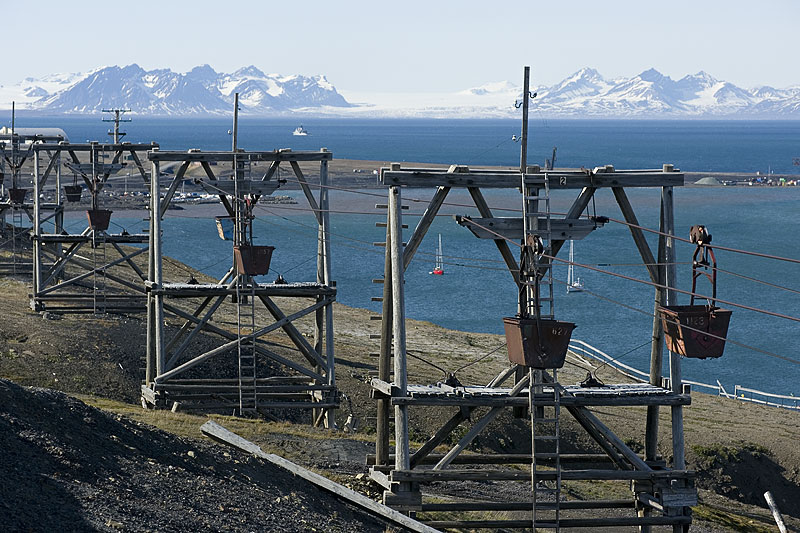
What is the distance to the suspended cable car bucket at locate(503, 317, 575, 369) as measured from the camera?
593 inches

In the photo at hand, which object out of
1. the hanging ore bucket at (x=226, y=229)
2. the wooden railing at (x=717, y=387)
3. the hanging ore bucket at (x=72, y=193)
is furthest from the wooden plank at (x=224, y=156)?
the wooden railing at (x=717, y=387)

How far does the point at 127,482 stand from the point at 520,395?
223 inches

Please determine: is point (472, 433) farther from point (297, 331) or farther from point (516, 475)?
point (297, 331)

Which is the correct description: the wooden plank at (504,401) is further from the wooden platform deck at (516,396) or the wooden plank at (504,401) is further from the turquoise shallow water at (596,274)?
the turquoise shallow water at (596,274)

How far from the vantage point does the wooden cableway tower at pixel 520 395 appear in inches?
638

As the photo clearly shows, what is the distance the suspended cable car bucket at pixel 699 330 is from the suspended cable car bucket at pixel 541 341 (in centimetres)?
172

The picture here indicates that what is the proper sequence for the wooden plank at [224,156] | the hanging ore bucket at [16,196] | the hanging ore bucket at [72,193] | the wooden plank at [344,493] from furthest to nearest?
the hanging ore bucket at [16,196], the hanging ore bucket at [72,193], the wooden plank at [224,156], the wooden plank at [344,493]

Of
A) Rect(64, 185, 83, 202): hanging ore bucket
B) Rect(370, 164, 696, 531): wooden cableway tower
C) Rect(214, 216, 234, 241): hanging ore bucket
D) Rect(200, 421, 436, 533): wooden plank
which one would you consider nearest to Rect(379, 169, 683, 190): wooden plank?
Rect(370, 164, 696, 531): wooden cableway tower

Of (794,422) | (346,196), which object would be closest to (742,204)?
(346,196)

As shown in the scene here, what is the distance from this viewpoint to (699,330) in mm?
15688

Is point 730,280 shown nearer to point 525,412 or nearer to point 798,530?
point 798,530

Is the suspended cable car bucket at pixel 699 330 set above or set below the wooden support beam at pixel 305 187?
below

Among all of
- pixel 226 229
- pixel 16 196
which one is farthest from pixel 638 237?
pixel 16 196

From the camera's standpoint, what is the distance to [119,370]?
28141mm
